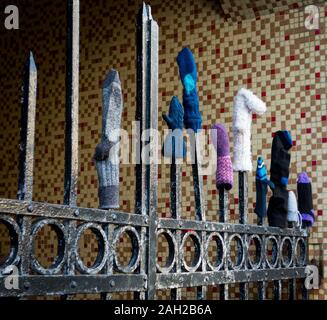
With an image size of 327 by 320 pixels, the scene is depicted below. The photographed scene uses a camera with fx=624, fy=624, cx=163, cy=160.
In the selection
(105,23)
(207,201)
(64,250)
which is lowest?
(64,250)

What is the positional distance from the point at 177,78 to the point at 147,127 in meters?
1.86

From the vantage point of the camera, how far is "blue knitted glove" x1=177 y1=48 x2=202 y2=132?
65.9 inches

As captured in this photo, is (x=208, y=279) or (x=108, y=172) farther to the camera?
(x=208, y=279)

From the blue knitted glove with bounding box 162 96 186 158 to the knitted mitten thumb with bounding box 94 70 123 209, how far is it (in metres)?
0.23

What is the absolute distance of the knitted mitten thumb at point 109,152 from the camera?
4.43ft

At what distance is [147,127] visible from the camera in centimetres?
146

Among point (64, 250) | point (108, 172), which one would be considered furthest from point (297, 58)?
point (64, 250)

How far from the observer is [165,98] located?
130 inches

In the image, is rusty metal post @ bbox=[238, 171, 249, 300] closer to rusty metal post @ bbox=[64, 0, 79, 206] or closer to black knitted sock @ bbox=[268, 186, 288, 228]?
black knitted sock @ bbox=[268, 186, 288, 228]

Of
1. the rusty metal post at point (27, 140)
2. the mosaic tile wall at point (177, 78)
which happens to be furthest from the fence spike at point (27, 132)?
the mosaic tile wall at point (177, 78)

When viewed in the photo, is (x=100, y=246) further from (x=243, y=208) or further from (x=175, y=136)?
(x=243, y=208)

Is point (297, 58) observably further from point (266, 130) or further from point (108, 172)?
point (108, 172)

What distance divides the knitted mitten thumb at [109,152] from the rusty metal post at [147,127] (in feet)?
0.31
